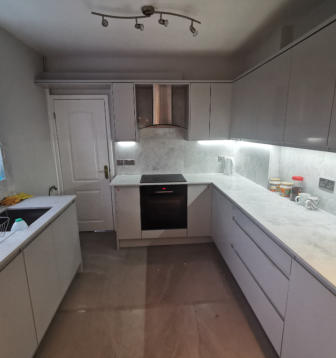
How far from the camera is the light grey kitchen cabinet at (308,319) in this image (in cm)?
98

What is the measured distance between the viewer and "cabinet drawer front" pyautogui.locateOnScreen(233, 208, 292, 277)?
128 centimetres

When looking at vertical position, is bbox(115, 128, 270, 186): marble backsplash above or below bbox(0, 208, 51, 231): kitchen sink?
above

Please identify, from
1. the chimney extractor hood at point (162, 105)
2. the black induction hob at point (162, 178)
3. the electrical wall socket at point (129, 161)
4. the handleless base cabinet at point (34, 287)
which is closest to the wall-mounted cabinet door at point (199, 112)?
the chimney extractor hood at point (162, 105)

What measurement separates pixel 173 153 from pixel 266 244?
6.74 feet

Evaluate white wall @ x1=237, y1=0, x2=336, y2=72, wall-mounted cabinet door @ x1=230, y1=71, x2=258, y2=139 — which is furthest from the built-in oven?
white wall @ x1=237, y1=0, x2=336, y2=72

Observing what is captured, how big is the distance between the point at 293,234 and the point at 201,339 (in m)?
1.07

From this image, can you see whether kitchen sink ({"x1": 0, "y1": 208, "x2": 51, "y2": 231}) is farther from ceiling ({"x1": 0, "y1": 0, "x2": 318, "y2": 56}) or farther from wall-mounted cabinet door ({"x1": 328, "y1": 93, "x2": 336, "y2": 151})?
wall-mounted cabinet door ({"x1": 328, "y1": 93, "x2": 336, "y2": 151})

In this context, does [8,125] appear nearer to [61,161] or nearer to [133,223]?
[61,161]

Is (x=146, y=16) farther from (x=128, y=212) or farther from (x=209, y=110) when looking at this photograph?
(x=128, y=212)

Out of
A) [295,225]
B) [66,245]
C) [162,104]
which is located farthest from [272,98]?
[66,245]

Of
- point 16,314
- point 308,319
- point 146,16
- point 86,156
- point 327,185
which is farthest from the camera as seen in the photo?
point 86,156

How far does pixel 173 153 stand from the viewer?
3262 mm

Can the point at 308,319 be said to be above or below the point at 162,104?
below

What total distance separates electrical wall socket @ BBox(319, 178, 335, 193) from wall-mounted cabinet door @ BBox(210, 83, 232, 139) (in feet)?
4.72
